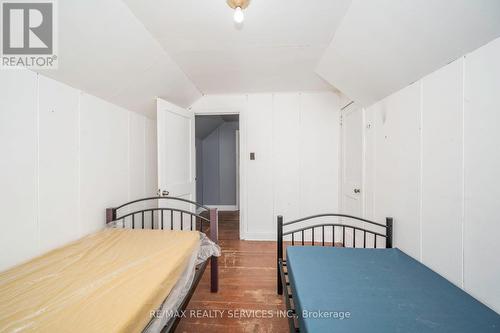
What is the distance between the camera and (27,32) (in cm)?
117

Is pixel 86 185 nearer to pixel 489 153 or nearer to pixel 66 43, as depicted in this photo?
pixel 66 43

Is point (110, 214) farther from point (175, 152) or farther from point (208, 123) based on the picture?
point (208, 123)

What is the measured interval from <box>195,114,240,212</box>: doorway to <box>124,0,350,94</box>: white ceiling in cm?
268

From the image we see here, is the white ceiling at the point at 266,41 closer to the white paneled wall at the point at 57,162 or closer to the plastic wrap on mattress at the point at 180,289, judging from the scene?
the white paneled wall at the point at 57,162

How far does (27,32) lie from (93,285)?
4.81 feet

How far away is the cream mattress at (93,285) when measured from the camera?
2.58 feet

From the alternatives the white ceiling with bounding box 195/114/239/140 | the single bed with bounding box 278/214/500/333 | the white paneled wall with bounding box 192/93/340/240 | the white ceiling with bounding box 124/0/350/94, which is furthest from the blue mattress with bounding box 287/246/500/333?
the white ceiling with bounding box 195/114/239/140

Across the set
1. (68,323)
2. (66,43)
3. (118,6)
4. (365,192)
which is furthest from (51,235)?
(365,192)

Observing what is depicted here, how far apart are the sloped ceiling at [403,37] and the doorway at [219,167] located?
3.60m

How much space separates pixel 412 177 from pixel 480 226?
537 mm

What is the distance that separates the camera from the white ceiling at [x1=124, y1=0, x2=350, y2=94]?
140 centimetres

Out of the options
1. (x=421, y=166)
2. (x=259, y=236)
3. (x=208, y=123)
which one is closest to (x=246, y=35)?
(x=421, y=166)

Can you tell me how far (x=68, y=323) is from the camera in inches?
30.5

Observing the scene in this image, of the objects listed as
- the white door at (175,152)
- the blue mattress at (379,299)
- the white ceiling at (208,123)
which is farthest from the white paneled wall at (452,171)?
the white ceiling at (208,123)
